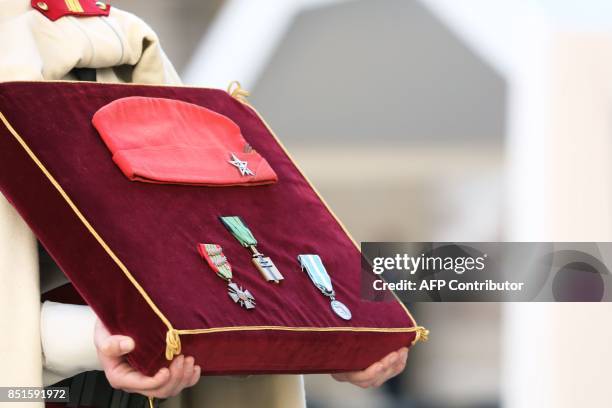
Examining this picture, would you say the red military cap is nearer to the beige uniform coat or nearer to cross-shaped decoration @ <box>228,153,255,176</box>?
cross-shaped decoration @ <box>228,153,255,176</box>

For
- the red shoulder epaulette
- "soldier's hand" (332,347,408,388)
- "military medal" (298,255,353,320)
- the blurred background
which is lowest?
"soldier's hand" (332,347,408,388)

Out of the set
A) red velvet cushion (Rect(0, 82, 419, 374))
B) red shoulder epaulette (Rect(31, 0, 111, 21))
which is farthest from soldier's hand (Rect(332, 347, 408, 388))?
red shoulder epaulette (Rect(31, 0, 111, 21))

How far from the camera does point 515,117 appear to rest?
11.3 feet

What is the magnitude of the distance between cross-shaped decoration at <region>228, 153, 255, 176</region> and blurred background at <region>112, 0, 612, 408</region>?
1566mm

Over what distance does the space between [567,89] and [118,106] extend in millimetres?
1932

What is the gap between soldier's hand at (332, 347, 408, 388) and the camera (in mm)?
1497

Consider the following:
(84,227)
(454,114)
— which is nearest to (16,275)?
(84,227)

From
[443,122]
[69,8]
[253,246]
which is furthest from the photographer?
[443,122]

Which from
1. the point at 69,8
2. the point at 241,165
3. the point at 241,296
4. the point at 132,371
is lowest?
the point at 132,371

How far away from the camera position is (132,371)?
4.33 feet

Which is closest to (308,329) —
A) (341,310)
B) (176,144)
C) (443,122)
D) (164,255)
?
(341,310)

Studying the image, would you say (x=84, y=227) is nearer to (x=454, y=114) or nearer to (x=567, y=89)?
(x=567, y=89)

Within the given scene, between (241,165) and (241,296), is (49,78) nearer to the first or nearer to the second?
(241,165)

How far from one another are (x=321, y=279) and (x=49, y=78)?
44 cm
